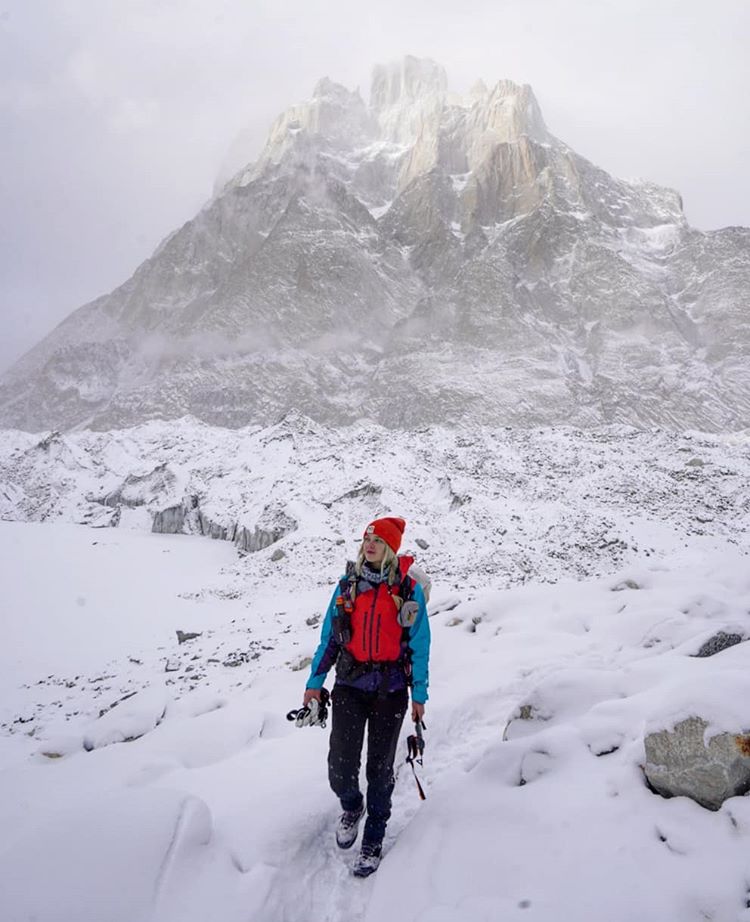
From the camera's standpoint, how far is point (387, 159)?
521 ft

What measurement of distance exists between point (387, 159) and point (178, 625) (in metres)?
175

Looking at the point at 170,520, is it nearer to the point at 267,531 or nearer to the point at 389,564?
the point at 267,531

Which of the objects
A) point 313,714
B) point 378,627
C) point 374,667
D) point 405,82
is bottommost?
point 313,714

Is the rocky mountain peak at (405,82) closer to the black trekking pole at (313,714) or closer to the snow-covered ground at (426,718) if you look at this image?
the snow-covered ground at (426,718)

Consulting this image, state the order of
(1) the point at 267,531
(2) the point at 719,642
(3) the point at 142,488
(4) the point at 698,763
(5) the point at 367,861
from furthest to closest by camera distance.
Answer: (3) the point at 142,488 → (1) the point at 267,531 → (2) the point at 719,642 → (5) the point at 367,861 → (4) the point at 698,763

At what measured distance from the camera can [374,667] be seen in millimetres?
3805

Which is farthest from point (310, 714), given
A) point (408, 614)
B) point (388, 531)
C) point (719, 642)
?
point (719, 642)

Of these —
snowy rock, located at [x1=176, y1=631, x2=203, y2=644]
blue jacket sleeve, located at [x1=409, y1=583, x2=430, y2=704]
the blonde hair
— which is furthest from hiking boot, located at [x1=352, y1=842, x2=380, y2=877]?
snowy rock, located at [x1=176, y1=631, x2=203, y2=644]

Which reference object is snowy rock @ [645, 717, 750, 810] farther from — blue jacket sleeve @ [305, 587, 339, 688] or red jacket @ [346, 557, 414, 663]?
blue jacket sleeve @ [305, 587, 339, 688]

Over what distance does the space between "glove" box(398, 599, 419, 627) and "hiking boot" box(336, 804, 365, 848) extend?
1.52 metres

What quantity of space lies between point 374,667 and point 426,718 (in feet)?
7.32

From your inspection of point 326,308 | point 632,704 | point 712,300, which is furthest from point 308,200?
point 632,704

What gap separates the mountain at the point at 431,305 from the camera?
85.1 m

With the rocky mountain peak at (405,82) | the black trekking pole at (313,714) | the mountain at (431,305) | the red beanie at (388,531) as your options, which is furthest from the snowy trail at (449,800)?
the rocky mountain peak at (405,82)
